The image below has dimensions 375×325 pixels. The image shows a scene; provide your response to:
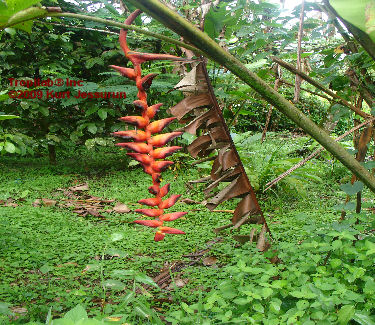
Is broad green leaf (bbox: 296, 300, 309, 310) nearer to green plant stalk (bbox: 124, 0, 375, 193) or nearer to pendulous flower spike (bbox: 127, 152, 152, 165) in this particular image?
green plant stalk (bbox: 124, 0, 375, 193)

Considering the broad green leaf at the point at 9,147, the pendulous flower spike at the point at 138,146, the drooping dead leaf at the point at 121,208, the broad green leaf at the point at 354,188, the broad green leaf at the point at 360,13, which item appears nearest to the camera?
the broad green leaf at the point at 360,13

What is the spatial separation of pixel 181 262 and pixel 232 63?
139 cm

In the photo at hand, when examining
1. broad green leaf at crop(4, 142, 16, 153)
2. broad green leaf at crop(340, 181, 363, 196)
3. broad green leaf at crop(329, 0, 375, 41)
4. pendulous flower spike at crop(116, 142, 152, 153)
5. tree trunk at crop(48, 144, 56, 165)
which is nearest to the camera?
broad green leaf at crop(329, 0, 375, 41)

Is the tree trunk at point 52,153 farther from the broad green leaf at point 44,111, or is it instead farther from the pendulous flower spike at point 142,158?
the pendulous flower spike at point 142,158

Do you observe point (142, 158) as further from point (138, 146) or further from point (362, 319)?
point (362, 319)

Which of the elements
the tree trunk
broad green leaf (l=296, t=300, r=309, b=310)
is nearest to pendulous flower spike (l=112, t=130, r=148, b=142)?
broad green leaf (l=296, t=300, r=309, b=310)

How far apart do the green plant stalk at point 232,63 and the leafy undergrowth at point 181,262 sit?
479 millimetres

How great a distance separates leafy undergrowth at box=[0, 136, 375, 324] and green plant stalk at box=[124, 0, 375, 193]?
479 mm

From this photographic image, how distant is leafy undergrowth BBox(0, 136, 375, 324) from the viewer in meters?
1.13

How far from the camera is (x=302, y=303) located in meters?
1.06

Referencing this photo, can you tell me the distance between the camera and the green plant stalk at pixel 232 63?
546 mm

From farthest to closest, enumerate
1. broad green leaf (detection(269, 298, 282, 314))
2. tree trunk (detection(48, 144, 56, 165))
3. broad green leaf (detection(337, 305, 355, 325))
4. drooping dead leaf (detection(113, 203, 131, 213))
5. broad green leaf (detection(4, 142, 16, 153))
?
tree trunk (detection(48, 144, 56, 165)), broad green leaf (detection(4, 142, 16, 153)), drooping dead leaf (detection(113, 203, 131, 213)), broad green leaf (detection(269, 298, 282, 314)), broad green leaf (detection(337, 305, 355, 325))

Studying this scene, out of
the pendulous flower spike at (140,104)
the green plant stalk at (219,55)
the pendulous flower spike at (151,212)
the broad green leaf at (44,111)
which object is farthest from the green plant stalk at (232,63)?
the broad green leaf at (44,111)

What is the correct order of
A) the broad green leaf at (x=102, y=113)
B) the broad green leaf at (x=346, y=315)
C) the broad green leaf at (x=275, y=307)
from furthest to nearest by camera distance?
the broad green leaf at (x=102, y=113), the broad green leaf at (x=275, y=307), the broad green leaf at (x=346, y=315)
